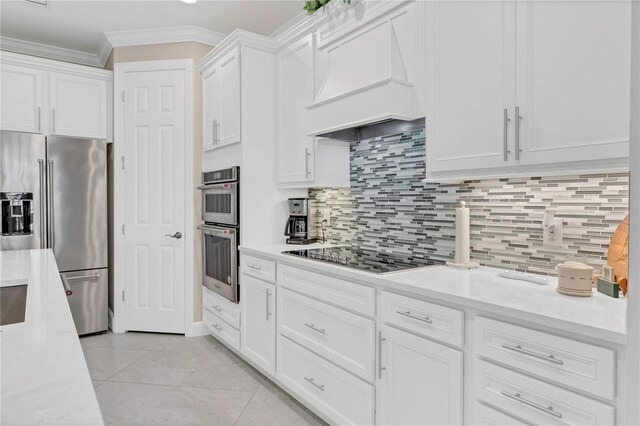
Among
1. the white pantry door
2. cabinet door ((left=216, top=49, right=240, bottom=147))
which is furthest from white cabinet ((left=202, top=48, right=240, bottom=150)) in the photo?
the white pantry door

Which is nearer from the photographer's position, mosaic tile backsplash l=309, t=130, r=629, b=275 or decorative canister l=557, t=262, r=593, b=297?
decorative canister l=557, t=262, r=593, b=297

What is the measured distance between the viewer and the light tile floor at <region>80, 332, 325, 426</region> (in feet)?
7.66

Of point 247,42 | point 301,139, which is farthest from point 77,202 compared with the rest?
point 301,139

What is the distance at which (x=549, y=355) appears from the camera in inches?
48.4

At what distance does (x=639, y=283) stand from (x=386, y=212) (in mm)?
1824

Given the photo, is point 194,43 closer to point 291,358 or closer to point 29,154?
point 29,154

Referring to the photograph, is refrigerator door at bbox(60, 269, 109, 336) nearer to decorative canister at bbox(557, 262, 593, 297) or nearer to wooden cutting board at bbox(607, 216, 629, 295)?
decorative canister at bbox(557, 262, 593, 297)

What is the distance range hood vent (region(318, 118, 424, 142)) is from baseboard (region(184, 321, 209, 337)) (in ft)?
7.07

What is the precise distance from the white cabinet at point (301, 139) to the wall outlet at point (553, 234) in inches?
56.5

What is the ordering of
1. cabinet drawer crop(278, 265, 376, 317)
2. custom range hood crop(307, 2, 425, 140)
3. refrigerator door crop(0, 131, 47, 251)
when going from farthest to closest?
refrigerator door crop(0, 131, 47, 251) → custom range hood crop(307, 2, 425, 140) → cabinet drawer crop(278, 265, 376, 317)

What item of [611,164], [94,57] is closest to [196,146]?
[94,57]

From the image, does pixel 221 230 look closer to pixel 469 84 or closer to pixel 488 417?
pixel 469 84

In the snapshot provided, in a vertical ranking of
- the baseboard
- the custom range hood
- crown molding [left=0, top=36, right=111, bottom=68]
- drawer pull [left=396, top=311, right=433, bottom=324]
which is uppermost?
crown molding [left=0, top=36, right=111, bottom=68]

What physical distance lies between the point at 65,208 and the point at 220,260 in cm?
157
